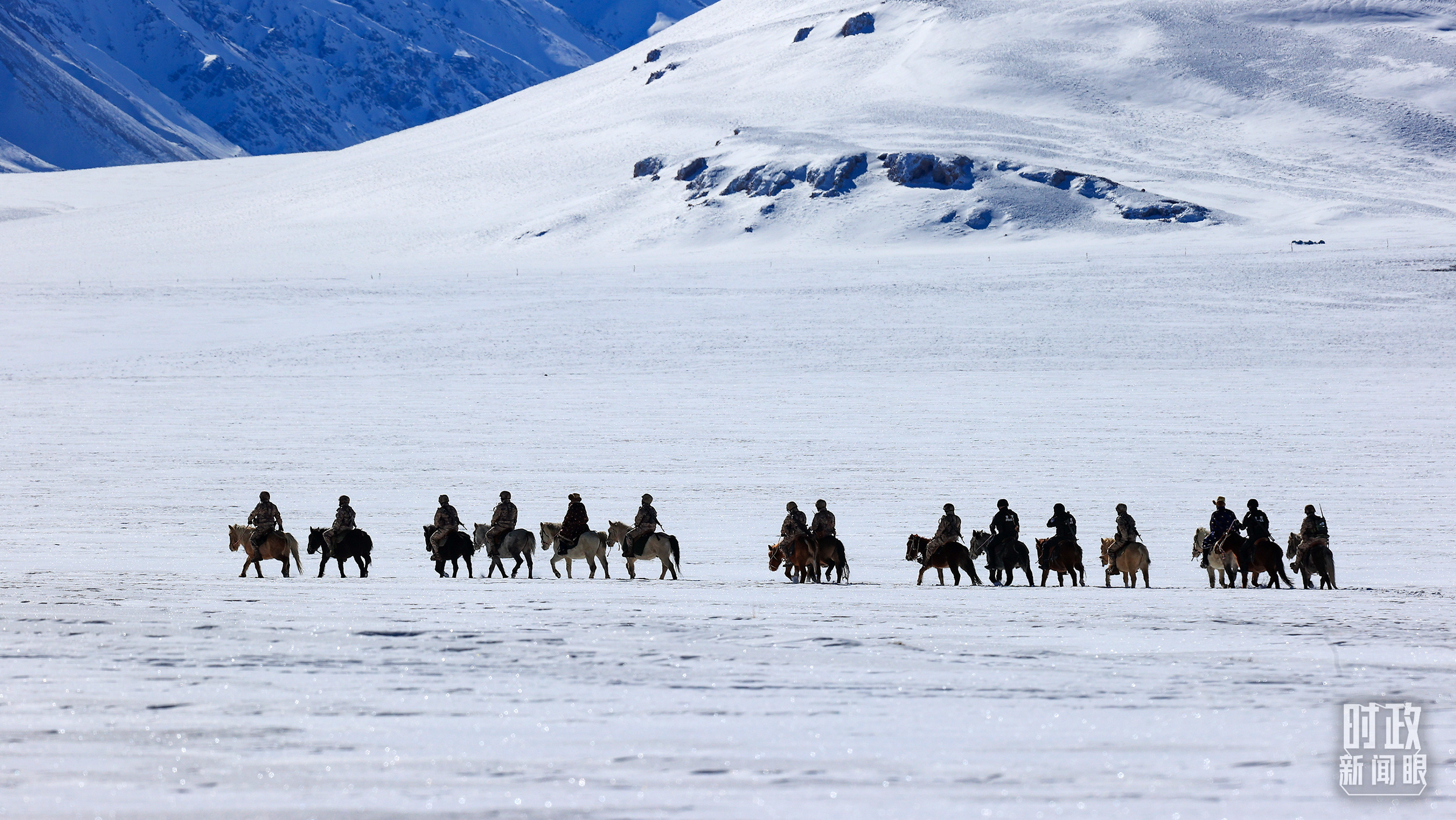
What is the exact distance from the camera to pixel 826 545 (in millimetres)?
15117

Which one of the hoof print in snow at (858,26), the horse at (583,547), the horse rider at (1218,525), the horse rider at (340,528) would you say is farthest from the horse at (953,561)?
the hoof print in snow at (858,26)

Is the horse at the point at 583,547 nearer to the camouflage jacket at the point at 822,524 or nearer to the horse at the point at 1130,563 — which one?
the camouflage jacket at the point at 822,524

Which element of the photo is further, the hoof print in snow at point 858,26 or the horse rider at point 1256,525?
the hoof print in snow at point 858,26

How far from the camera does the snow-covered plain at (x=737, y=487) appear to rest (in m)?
6.44

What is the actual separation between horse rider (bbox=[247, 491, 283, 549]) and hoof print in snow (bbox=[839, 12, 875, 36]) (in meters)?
136

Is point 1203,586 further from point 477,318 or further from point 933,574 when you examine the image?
point 477,318

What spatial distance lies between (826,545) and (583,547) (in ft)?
10.00

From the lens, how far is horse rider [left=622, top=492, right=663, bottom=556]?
1564 centimetres

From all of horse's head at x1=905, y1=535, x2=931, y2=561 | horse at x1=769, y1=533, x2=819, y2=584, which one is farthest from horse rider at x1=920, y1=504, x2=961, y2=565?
horse at x1=769, y1=533, x2=819, y2=584

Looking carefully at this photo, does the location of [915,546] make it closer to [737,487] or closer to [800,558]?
[800,558]

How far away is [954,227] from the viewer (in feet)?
270

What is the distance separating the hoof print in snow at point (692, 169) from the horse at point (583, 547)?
82234mm

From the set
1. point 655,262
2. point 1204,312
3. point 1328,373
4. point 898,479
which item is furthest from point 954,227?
point 898,479

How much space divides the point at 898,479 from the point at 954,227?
6160 centimetres
